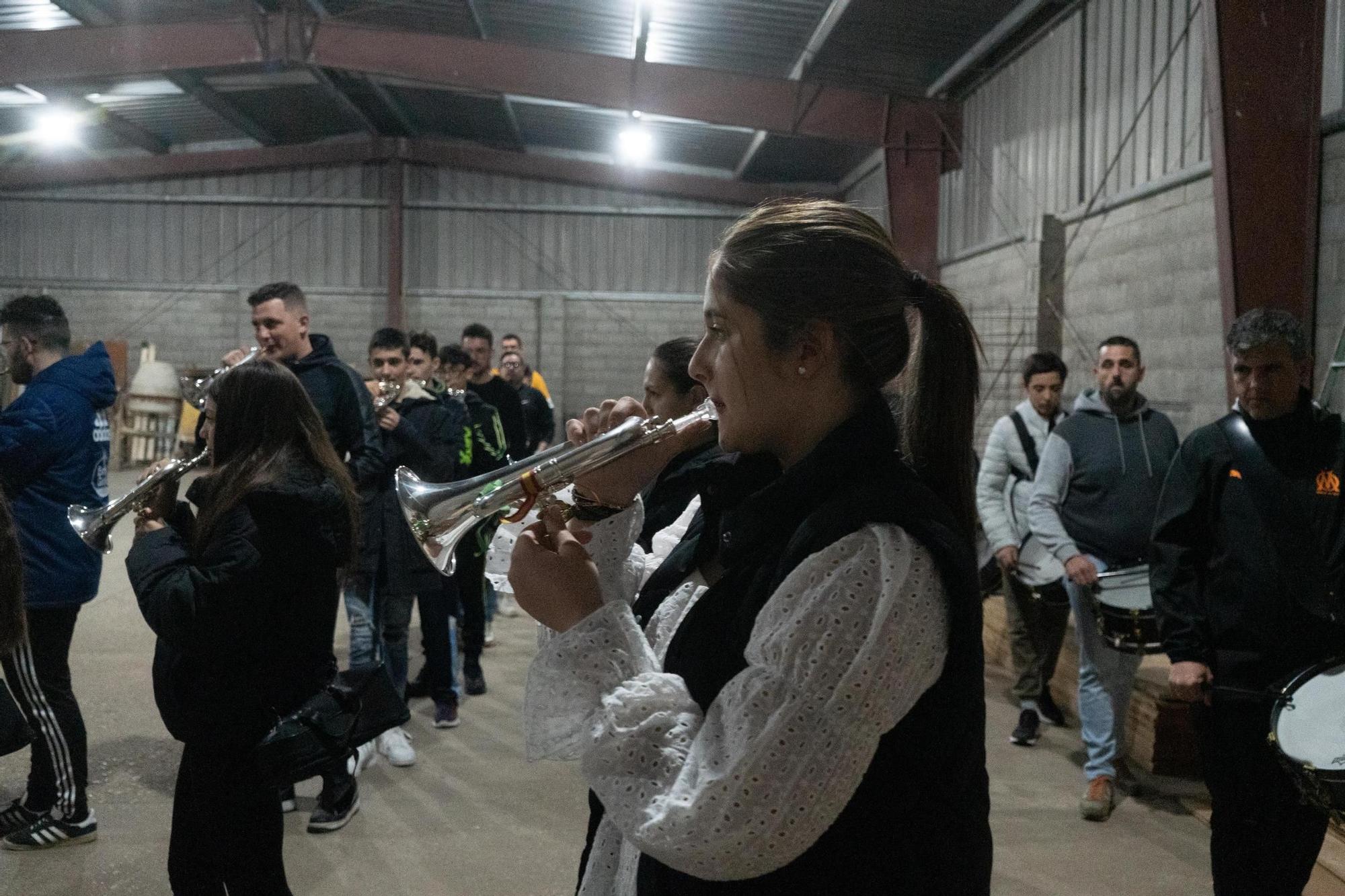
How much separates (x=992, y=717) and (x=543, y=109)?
11.9 metres

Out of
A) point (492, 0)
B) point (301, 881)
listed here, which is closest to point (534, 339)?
point (492, 0)

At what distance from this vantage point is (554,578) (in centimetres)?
129

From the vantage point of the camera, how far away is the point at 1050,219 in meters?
9.45

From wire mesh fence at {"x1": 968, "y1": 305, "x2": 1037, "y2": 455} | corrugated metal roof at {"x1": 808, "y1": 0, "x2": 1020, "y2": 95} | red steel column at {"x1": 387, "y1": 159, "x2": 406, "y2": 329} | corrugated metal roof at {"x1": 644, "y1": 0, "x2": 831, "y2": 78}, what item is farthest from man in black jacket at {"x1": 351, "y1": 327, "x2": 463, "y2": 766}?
red steel column at {"x1": 387, "y1": 159, "x2": 406, "y2": 329}

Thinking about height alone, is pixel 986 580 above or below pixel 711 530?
below

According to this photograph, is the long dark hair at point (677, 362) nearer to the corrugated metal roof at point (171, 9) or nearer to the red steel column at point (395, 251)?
the corrugated metal roof at point (171, 9)

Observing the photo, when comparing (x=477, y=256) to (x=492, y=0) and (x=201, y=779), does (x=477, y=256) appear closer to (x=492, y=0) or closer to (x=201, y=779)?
(x=492, y=0)

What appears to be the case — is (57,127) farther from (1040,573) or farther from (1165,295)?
(1040,573)

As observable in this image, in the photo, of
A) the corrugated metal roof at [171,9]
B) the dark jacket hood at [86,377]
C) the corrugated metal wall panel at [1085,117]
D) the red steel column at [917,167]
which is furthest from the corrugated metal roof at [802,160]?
the dark jacket hood at [86,377]

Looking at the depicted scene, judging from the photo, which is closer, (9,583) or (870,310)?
(870,310)

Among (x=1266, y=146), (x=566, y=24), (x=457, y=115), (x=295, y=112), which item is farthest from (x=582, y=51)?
(x=1266, y=146)

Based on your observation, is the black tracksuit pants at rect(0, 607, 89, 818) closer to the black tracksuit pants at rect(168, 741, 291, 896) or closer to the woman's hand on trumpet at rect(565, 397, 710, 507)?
the black tracksuit pants at rect(168, 741, 291, 896)

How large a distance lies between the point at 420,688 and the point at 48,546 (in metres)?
2.31

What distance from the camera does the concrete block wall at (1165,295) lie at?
278 inches
